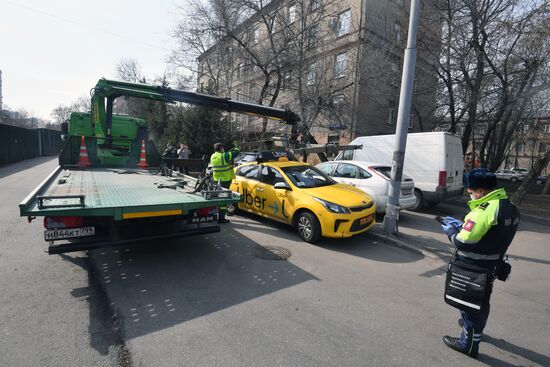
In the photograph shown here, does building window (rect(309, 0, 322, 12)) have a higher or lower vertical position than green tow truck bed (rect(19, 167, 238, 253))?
higher

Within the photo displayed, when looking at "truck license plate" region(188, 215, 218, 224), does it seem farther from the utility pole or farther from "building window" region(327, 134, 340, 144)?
"building window" region(327, 134, 340, 144)

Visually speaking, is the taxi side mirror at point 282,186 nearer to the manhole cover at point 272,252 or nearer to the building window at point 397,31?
the manhole cover at point 272,252

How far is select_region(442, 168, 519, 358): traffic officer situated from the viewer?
251 centimetres

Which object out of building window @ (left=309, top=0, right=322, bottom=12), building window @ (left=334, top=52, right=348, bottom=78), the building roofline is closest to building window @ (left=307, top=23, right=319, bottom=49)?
building window @ (left=309, top=0, right=322, bottom=12)

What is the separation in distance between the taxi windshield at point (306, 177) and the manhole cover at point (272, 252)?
155 cm

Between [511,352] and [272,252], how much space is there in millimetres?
3452

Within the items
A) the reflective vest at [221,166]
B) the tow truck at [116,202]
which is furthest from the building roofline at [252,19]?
the reflective vest at [221,166]

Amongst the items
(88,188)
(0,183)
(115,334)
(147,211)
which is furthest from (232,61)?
(115,334)

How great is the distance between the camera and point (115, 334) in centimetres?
297

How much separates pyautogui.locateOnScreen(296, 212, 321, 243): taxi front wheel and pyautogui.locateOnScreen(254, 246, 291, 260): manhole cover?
2.18 feet

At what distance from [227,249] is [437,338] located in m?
3.48

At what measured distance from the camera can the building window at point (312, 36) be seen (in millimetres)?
15730

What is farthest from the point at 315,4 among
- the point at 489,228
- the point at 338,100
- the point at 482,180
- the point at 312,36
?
the point at 489,228

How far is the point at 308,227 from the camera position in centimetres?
609
